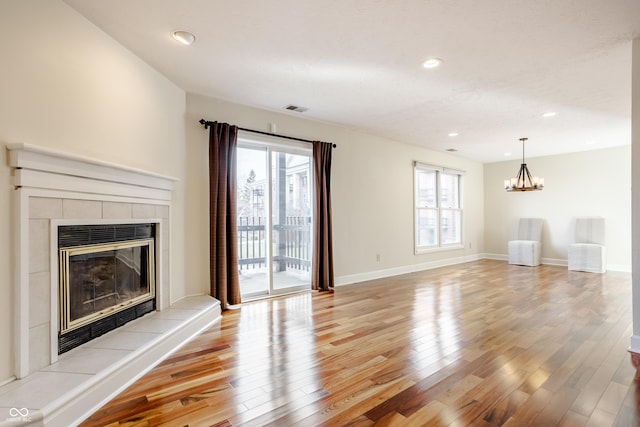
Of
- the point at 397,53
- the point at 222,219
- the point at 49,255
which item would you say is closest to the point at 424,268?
the point at 222,219

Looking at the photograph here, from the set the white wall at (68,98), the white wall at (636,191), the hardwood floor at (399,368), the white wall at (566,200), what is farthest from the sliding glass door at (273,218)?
the white wall at (566,200)

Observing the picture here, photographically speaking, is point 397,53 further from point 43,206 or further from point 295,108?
point 43,206

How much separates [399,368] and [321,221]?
2603mm

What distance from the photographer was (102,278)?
2480mm

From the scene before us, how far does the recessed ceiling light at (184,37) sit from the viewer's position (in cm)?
244

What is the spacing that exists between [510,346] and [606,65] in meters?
2.75

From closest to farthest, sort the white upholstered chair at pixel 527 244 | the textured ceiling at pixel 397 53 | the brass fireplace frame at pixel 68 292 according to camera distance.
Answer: the brass fireplace frame at pixel 68 292
the textured ceiling at pixel 397 53
the white upholstered chair at pixel 527 244

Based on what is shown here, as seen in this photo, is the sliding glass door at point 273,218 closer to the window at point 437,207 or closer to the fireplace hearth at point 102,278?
the fireplace hearth at point 102,278

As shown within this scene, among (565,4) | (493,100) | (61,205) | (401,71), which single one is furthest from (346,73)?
Answer: (61,205)

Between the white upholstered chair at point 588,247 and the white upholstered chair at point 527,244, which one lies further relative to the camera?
the white upholstered chair at point 527,244

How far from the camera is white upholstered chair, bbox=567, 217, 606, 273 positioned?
607 cm

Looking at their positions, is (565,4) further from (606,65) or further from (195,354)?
(195,354)

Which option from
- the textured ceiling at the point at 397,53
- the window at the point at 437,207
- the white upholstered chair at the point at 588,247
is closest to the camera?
the textured ceiling at the point at 397,53

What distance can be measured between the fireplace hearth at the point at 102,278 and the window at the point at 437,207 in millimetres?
4983
